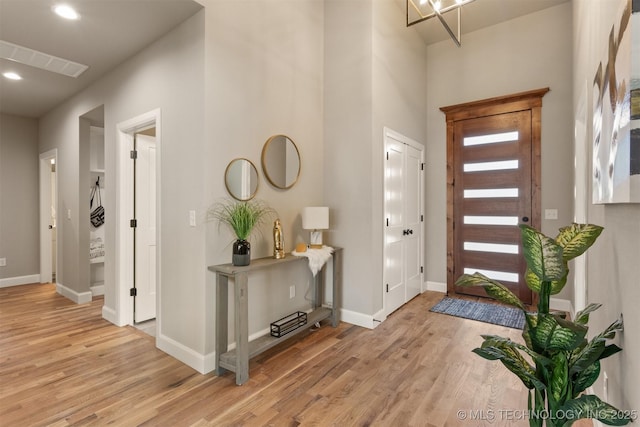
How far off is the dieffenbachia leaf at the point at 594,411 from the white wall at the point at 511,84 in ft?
11.2

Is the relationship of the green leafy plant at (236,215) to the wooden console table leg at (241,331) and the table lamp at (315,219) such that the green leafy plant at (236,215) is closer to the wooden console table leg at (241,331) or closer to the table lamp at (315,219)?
the wooden console table leg at (241,331)

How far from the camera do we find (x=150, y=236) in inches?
140

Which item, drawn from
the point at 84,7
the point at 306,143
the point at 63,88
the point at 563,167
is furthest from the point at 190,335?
the point at 563,167

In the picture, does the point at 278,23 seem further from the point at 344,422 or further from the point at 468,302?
the point at 468,302

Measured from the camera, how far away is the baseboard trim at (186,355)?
2.43m

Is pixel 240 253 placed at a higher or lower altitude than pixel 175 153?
lower

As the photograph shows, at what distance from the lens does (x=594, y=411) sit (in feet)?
3.38

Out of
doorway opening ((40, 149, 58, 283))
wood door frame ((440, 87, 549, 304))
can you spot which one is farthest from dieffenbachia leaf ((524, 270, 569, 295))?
doorway opening ((40, 149, 58, 283))

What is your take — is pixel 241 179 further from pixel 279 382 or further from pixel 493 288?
pixel 493 288

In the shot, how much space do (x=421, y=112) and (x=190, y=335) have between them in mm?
4097

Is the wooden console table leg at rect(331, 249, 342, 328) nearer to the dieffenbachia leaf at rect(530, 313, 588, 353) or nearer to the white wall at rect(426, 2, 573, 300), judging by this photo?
the white wall at rect(426, 2, 573, 300)

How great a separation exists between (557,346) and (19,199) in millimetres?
7196

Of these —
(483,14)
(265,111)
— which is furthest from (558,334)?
(483,14)

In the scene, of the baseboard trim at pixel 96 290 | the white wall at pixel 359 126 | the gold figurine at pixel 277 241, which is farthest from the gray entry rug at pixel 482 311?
the baseboard trim at pixel 96 290
